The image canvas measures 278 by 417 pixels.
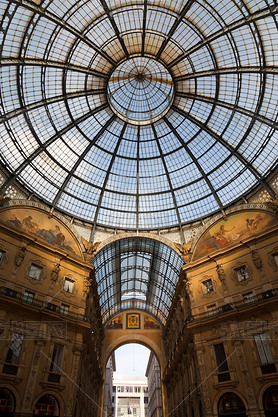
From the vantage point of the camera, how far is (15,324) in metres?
23.5

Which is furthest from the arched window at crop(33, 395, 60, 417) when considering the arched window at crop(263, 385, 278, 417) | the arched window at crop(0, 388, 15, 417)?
the arched window at crop(263, 385, 278, 417)

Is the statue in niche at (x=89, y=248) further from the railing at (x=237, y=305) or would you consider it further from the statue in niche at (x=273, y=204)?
the statue in niche at (x=273, y=204)

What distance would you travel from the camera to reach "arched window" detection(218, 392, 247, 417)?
23344mm

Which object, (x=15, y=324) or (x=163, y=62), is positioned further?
(x=163, y=62)

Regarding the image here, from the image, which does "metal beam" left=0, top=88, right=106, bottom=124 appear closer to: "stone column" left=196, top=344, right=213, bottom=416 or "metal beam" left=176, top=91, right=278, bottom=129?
"metal beam" left=176, top=91, right=278, bottom=129

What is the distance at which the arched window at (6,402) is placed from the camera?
21312 mm

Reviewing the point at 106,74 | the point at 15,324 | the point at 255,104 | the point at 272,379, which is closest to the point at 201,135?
the point at 255,104

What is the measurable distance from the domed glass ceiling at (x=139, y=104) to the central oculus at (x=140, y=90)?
142 mm

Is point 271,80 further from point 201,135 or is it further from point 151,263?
point 151,263

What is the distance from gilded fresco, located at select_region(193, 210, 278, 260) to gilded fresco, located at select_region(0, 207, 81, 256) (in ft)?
50.4

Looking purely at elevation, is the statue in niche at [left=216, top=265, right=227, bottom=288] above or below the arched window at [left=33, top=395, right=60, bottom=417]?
above

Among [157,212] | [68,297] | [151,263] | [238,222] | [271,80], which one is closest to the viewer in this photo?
[271,80]

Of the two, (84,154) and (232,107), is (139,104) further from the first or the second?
(232,107)

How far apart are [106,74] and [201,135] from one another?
14.1m
